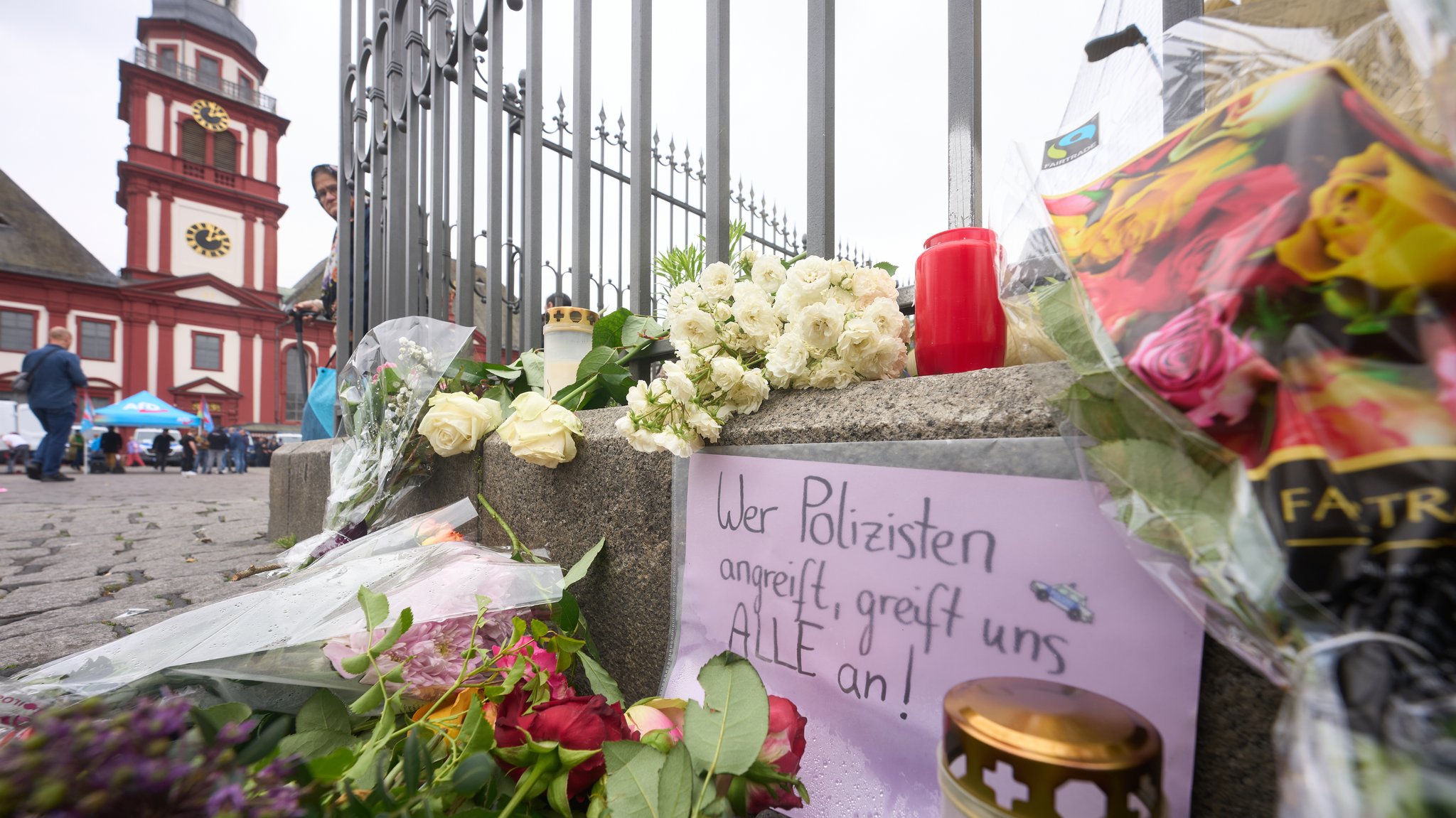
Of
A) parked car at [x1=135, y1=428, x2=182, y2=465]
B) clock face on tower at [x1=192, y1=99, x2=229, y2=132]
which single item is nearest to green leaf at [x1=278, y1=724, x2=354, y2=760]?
parked car at [x1=135, y1=428, x2=182, y2=465]

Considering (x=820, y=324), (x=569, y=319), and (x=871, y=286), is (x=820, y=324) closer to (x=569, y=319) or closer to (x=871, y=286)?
(x=871, y=286)

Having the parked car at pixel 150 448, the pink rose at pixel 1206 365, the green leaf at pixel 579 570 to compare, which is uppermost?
the pink rose at pixel 1206 365

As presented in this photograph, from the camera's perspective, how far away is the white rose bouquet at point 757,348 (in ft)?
2.86

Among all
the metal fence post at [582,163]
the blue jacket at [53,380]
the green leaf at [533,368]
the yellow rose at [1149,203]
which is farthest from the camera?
the blue jacket at [53,380]

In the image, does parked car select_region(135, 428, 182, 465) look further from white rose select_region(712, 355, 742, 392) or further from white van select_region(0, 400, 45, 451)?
white rose select_region(712, 355, 742, 392)

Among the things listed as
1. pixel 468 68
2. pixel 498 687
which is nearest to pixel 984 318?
pixel 498 687

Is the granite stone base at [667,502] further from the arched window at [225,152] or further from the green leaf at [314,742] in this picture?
the arched window at [225,152]

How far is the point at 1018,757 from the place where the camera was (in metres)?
0.36

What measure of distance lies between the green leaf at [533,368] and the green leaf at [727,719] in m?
1.33

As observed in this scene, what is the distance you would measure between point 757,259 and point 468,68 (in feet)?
6.42

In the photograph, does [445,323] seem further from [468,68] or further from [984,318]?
[984,318]

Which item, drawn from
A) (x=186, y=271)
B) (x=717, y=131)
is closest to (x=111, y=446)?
(x=186, y=271)

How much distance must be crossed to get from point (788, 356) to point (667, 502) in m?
0.35

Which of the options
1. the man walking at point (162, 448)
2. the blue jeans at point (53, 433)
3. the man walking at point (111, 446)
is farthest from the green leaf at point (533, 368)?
the man walking at point (162, 448)
